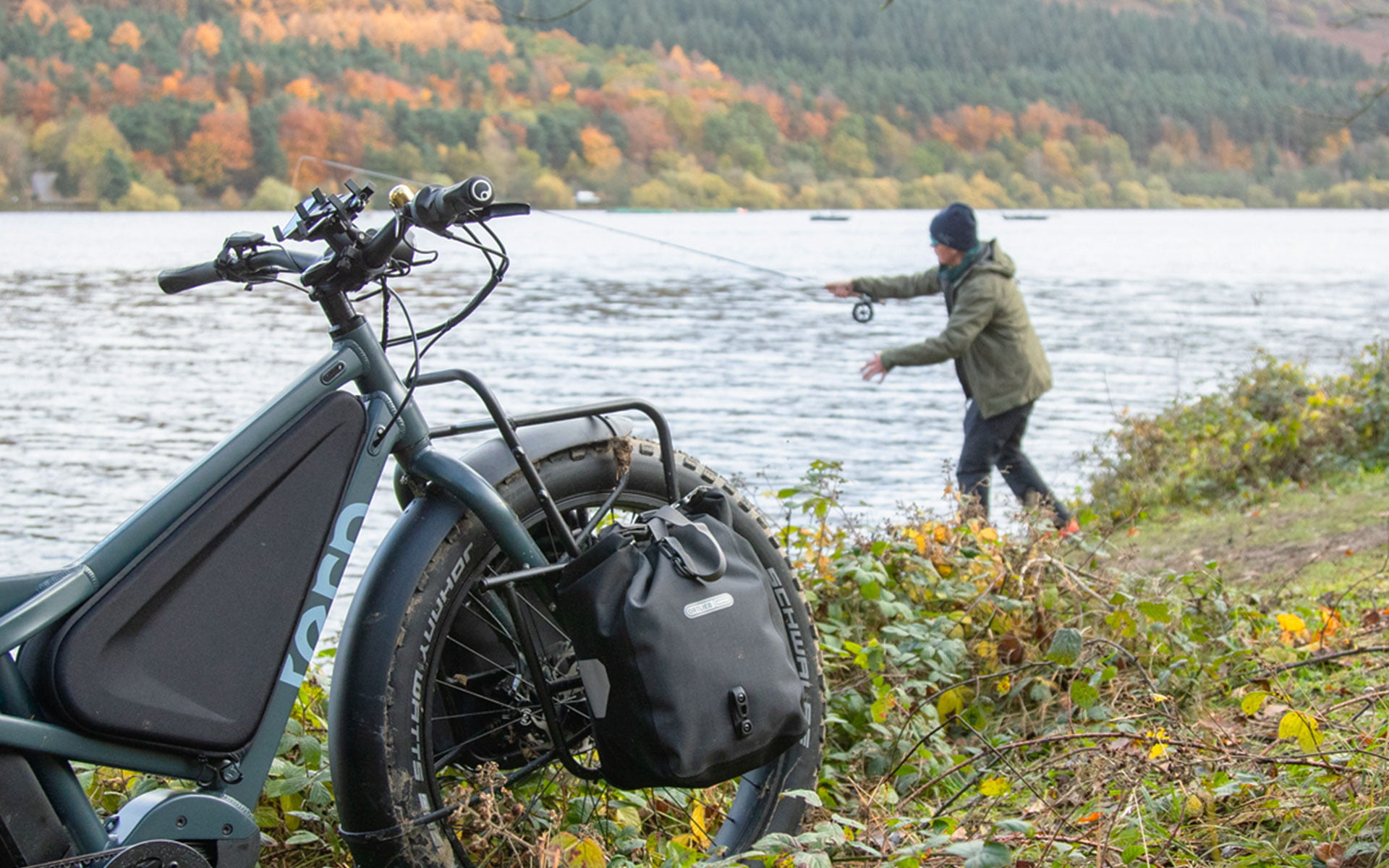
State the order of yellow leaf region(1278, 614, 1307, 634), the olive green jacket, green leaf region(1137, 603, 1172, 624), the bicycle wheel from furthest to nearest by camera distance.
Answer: the olive green jacket, yellow leaf region(1278, 614, 1307, 634), green leaf region(1137, 603, 1172, 624), the bicycle wheel

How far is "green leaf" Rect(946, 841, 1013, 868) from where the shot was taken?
240 centimetres

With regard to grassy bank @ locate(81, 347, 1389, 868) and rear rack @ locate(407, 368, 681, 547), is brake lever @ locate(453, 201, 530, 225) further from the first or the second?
grassy bank @ locate(81, 347, 1389, 868)

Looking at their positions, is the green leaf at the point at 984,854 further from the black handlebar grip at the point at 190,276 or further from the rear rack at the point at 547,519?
the black handlebar grip at the point at 190,276

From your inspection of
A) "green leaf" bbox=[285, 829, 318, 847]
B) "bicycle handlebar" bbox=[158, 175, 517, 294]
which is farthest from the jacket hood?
"green leaf" bbox=[285, 829, 318, 847]

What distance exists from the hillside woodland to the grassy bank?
6.84 ft

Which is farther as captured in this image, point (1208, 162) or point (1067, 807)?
point (1208, 162)

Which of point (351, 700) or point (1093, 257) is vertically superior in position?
point (351, 700)

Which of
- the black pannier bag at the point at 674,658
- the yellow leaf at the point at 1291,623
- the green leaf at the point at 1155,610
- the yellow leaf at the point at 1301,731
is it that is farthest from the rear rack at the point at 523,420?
the yellow leaf at the point at 1291,623

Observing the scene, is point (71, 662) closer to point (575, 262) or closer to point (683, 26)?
point (575, 262)

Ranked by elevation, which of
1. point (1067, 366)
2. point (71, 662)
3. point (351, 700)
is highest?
point (71, 662)

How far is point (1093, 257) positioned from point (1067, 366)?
41.4 meters

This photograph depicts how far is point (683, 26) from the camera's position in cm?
7844

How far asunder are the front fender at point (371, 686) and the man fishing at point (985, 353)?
5.12 m

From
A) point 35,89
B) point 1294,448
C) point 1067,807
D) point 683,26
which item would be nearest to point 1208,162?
point 683,26
